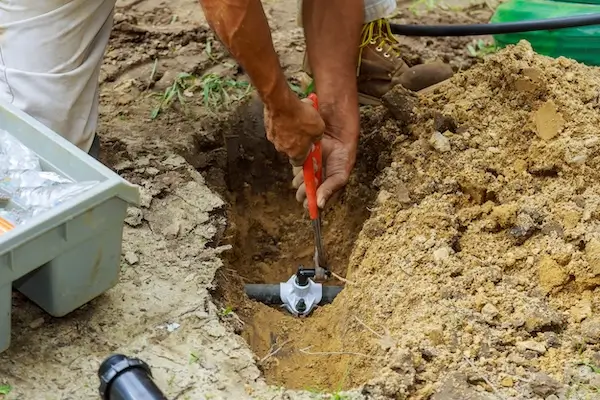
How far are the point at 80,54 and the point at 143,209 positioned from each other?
468 mm

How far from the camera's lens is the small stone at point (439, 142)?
2258mm

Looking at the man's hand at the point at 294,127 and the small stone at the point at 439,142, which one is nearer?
the man's hand at the point at 294,127

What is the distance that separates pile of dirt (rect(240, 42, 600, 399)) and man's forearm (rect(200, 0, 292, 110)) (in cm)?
53

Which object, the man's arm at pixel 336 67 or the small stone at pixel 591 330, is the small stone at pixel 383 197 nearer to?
the man's arm at pixel 336 67

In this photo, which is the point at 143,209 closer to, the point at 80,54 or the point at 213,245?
the point at 213,245

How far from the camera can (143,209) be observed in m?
2.18

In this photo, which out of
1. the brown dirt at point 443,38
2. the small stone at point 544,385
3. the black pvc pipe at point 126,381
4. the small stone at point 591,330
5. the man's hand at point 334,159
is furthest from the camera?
the brown dirt at point 443,38

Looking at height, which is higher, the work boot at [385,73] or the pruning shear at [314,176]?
the work boot at [385,73]

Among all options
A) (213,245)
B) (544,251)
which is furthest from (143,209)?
(544,251)

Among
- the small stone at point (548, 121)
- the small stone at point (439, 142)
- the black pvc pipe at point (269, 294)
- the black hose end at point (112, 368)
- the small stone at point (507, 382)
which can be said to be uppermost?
the small stone at point (548, 121)

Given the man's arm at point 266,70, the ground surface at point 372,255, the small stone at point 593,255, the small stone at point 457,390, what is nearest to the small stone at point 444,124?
the ground surface at point 372,255

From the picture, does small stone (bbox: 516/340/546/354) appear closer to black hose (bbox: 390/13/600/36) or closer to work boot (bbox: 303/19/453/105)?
work boot (bbox: 303/19/453/105)

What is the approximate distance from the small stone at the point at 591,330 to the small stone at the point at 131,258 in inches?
42.5

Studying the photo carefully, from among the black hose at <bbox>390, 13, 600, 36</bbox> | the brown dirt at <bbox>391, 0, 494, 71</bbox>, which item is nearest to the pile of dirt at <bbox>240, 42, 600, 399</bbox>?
the black hose at <bbox>390, 13, 600, 36</bbox>
